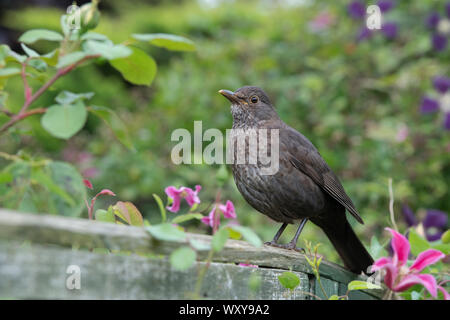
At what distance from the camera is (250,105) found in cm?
271

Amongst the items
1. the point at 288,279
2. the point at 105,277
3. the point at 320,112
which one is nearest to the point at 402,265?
the point at 288,279

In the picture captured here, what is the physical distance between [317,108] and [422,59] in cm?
102

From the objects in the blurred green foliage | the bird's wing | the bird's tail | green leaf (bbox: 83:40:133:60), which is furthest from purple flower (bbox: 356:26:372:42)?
green leaf (bbox: 83:40:133:60)

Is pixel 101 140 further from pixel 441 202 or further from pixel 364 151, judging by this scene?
pixel 441 202

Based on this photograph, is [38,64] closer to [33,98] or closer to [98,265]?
[33,98]

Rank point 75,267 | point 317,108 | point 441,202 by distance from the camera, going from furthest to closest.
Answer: point 317,108
point 441,202
point 75,267

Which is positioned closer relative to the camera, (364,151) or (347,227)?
(347,227)

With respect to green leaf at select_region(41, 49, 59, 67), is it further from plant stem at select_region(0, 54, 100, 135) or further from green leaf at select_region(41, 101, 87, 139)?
green leaf at select_region(41, 101, 87, 139)

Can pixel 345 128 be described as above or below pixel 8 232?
above

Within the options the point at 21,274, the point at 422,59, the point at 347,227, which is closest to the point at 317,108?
the point at 422,59

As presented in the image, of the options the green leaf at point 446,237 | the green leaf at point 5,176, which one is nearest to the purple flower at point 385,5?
the green leaf at point 446,237

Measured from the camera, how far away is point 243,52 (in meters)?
5.22

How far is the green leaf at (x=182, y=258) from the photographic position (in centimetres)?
96

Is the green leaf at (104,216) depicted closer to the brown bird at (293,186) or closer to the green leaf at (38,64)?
the green leaf at (38,64)
